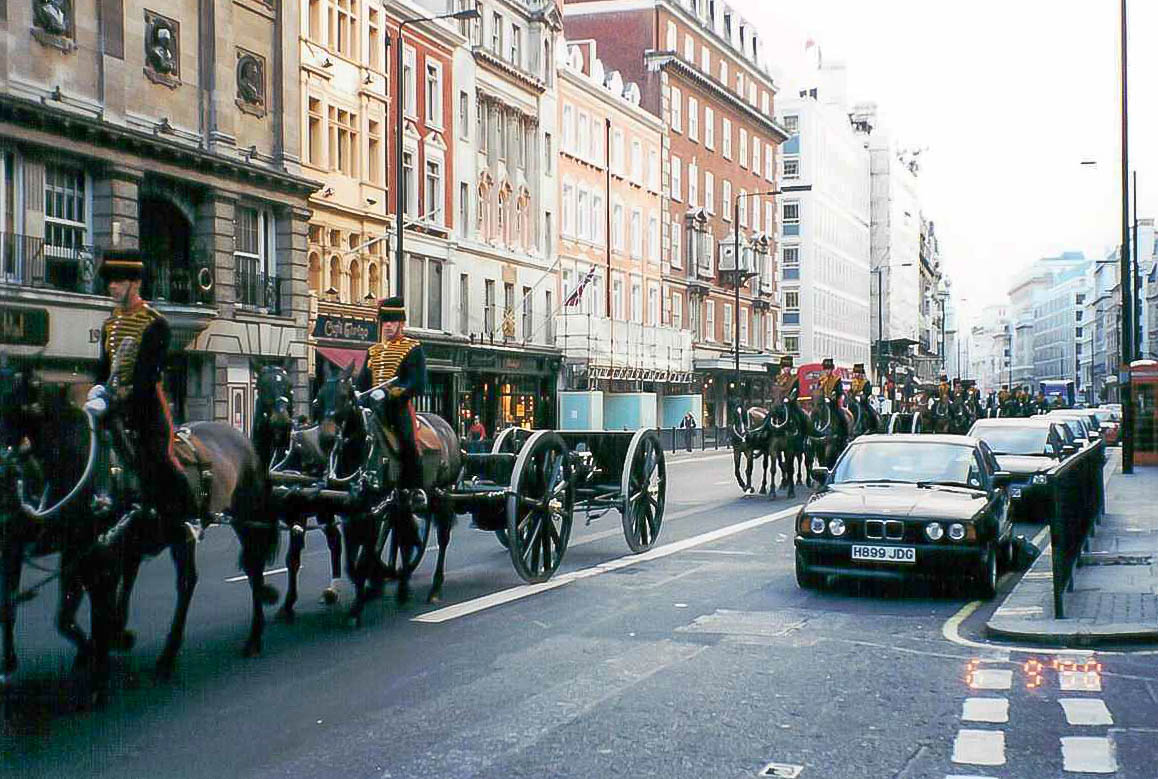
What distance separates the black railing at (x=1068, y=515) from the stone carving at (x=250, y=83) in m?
23.8

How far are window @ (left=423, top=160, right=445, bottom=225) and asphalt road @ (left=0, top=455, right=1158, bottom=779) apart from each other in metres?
32.2

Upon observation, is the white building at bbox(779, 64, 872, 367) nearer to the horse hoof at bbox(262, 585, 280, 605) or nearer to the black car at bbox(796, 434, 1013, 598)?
the black car at bbox(796, 434, 1013, 598)

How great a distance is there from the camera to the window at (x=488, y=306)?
48031mm

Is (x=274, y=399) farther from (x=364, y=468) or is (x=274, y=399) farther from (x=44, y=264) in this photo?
(x=44, y=264)

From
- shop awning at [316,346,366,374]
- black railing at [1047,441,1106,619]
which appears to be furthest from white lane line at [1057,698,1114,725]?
shop awning at [316,346,366,374]

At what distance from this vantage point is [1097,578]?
1338cm

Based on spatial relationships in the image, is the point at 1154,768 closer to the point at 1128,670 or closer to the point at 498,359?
the point at 1128,670

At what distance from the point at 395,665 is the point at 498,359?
130 ft

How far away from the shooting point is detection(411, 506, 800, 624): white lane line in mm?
11086

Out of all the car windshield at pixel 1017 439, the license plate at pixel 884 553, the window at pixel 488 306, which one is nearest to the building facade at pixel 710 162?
the window at pixel 488 306

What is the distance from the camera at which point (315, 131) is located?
123ft

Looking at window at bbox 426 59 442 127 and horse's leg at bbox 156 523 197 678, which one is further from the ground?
window at bbox 426 59 442 127

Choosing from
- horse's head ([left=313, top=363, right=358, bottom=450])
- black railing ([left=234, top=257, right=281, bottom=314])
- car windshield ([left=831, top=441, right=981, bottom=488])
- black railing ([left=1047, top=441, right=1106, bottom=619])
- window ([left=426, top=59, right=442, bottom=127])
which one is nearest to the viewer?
horse's head ([left=313, top=363, right=358, bottom=450])

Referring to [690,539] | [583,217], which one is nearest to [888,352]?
[583,217]
